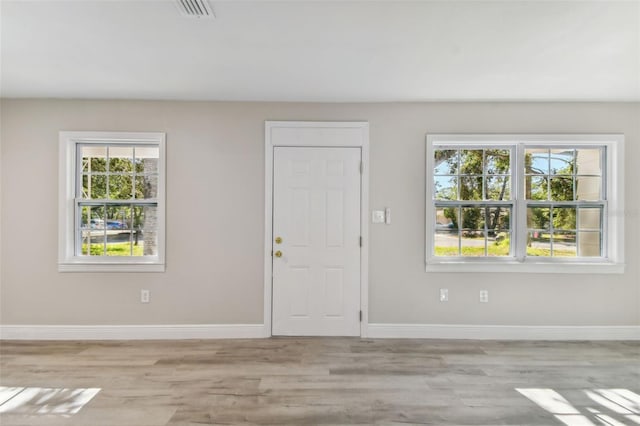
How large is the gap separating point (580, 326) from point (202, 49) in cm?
445

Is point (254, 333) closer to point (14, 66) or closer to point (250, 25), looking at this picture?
point (250, 25)

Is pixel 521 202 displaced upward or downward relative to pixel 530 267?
upward

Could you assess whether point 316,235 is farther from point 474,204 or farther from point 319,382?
point 474,204

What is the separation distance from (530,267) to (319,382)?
253cm

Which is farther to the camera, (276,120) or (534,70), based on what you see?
(276,120)

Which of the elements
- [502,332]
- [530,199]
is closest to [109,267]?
[502,332]

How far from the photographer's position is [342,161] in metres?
3.44

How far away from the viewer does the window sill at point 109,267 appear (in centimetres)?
335

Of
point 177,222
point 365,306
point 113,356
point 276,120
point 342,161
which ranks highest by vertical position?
point 276,120

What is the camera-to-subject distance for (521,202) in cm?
346

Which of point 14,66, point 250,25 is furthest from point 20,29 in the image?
point 250,25

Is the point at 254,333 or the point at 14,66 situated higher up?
the point at 14,66

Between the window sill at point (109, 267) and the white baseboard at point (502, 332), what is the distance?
238cm

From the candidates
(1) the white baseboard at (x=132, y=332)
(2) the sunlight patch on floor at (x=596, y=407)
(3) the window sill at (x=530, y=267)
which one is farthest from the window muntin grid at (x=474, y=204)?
(1) the white baseboard at (x=132, y=332)
